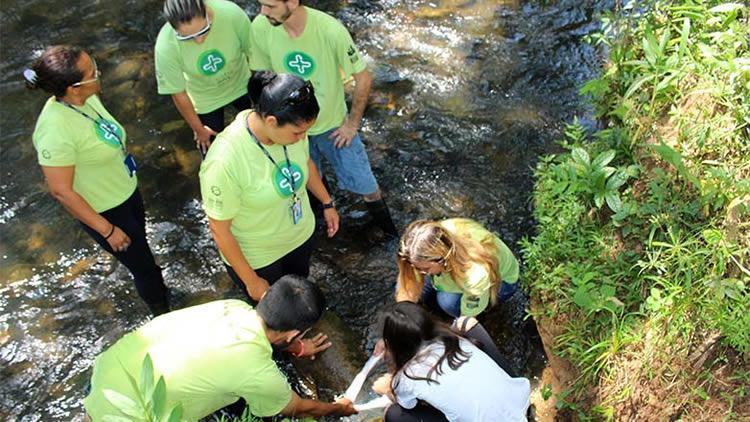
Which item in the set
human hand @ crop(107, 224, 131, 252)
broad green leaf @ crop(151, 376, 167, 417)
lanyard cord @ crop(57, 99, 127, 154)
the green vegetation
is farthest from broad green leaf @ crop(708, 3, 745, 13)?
broad green leaf @ crop(151, 376, 167, 417)

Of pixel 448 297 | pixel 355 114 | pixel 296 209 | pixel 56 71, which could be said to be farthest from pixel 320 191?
pixel 56 71

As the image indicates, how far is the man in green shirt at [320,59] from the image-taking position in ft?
11.5

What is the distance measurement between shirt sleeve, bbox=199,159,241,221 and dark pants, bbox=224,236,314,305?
0.53m

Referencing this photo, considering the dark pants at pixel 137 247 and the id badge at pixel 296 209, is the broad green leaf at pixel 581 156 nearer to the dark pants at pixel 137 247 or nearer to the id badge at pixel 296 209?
the id badge at pixel 296 209

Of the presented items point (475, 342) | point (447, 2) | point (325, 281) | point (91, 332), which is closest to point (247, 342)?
point (475, 342)

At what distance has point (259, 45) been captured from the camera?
3.71 m

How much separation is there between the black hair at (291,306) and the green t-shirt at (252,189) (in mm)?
493

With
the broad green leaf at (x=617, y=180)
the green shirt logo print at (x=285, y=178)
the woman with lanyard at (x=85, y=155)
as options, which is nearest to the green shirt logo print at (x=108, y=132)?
the woman with lanyard at (x=85, y=155)

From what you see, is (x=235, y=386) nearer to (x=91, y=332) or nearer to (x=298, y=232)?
(x=298, y=232)

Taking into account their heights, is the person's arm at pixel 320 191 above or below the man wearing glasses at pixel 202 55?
below

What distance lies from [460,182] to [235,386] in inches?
107

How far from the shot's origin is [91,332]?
14.0ft

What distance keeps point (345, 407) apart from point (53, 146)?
2013mm

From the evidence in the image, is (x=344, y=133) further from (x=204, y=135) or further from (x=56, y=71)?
(x=56, y=71)
